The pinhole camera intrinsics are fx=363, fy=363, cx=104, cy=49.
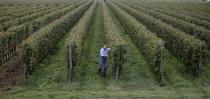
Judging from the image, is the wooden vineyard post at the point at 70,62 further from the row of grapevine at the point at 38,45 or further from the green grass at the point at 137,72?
the green grass at the point at 137,72

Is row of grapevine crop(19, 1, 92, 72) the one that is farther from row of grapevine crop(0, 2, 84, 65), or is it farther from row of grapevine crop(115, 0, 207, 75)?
row of grapevine crop(115, 0, 207, 75)

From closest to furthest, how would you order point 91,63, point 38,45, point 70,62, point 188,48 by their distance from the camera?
point 70,62 → point 188,48 → point 38,45 → point 91,63

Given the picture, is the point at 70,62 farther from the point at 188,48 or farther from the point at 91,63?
the point at 188,48

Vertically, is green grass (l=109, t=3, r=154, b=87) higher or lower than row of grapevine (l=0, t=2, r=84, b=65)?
lower

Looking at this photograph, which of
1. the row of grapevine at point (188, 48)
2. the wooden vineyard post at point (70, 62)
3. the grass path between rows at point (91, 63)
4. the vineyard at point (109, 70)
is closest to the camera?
the vineyard at point (109, 70)

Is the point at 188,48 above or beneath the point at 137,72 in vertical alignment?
above

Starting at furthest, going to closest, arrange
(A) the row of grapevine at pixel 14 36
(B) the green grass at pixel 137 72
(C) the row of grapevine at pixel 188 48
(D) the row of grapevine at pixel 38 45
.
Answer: (A) the row of grapevine at pixel 14 36 < (C) the row of grapevine at pixel 188 48 < (D) the row of grapevine at pixel 38 45 < (B) the green grass at pixel 137 72

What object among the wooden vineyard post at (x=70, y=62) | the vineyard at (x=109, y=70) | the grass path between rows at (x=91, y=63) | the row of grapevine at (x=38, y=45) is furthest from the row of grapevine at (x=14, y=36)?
the wooden vineyard post at (x=70, y=62)

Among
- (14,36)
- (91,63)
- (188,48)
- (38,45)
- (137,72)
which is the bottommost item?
(137,72)

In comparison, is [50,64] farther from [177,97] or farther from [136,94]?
[177,97]

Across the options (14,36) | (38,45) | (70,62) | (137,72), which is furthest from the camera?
(14,36)

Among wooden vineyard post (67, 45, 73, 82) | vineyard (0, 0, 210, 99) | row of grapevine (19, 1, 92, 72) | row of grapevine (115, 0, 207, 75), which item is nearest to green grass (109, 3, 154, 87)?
vineyard (0, 0, 210, 99)

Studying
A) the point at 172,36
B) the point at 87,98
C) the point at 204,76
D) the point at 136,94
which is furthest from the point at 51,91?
the point at 172,36

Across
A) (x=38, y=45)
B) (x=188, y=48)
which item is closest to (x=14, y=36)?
(x=38, y=45)
